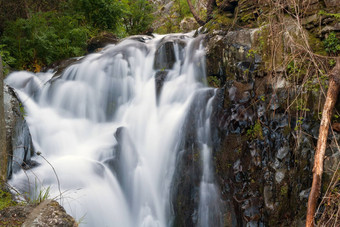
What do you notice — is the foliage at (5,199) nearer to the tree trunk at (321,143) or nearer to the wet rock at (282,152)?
the tree trunk at (321,143)

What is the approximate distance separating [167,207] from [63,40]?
271 inches

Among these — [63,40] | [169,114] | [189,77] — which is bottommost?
[169,114]

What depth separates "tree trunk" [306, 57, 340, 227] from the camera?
306cm

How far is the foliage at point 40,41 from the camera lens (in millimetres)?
8648

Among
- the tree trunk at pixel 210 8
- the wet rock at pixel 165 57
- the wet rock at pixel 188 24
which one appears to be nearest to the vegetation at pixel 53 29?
the wet rock at pixel 188 24

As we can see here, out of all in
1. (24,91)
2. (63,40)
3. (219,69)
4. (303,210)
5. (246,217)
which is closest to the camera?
(303,210)

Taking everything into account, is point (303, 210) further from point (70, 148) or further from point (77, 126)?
point (77, 126)

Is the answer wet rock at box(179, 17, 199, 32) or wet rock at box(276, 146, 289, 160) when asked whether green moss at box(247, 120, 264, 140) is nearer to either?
wet rock at box(276, 146, 289, 160)

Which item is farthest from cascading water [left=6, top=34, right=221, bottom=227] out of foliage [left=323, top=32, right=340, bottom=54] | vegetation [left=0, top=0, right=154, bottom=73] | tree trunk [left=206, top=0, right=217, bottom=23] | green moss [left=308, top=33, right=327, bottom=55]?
foliage [left=323, top=32, right=340, bottom=54]

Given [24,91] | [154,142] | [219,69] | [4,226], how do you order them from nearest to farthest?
[4,226]
[154,142]
[219,69]
[24,91]

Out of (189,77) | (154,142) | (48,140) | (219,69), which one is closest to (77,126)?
(48,140)

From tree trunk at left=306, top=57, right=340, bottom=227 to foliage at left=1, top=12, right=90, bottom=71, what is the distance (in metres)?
7.65

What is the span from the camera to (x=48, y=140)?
226 inches

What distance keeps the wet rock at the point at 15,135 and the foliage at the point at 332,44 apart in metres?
5.01
